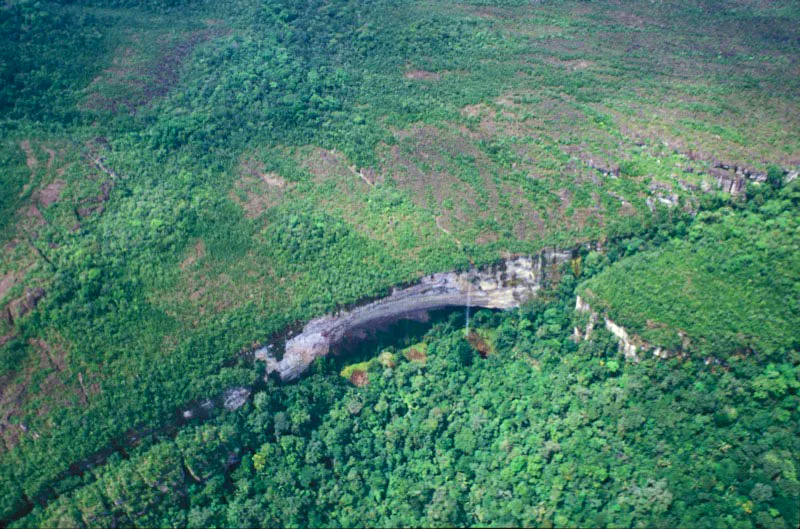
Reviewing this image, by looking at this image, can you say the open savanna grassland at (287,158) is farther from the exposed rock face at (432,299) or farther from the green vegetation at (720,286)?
the green vegetation at (720,286)

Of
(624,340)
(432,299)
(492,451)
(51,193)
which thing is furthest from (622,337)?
(51,193)

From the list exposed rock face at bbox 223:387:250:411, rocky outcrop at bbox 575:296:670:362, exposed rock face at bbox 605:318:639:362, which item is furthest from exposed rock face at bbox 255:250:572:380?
exposed rock face at bbox 605:318:639:362

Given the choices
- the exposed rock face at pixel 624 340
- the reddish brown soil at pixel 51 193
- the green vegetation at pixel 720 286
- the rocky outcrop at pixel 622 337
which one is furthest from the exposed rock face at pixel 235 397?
the exposed rock face at pixel 624 340

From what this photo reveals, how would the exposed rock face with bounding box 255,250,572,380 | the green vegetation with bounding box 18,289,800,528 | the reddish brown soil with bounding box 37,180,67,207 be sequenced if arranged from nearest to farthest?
the green vegetation with bounding box 18,289,800,528 < the reddish brown soil with bounding box 37,180,67,207 < the exposed rock face with bounding box 255,250,572,380

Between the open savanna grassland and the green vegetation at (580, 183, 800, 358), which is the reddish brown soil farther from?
the green vegetation at (580, 183, 800, 358)

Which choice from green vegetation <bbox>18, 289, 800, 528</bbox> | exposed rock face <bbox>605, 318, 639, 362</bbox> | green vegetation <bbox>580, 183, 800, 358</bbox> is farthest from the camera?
exposed rock face <bbox>605, 318, 639, 362</bbox>

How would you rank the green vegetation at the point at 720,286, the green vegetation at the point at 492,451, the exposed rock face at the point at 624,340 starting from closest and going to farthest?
the green vegetation at the point at 492,451
the green vegetation at the point at 720,286
the exposed rock face at the point at 624,340

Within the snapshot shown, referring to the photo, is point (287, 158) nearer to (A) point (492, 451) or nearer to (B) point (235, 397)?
(B) point (235, 397)
